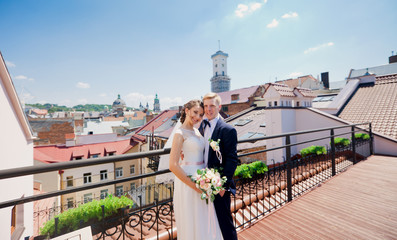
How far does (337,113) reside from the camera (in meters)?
12.1

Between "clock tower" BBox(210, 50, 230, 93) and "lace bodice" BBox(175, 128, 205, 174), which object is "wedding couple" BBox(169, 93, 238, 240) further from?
"clock tower" BBox(210, 50, 230, 93)

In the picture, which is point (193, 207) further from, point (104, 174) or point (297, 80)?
point (297, 80)

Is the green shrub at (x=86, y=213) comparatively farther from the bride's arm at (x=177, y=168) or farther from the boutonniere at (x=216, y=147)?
the boutonniere at (x=216, y=147)

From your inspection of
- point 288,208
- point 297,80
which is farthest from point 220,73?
point 288,208

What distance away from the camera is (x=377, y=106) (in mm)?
11211

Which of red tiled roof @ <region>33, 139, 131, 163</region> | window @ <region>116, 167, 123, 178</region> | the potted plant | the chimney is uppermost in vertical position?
the chimney

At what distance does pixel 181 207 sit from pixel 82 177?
66.9ft

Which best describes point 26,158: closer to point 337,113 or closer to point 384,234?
point 384,234

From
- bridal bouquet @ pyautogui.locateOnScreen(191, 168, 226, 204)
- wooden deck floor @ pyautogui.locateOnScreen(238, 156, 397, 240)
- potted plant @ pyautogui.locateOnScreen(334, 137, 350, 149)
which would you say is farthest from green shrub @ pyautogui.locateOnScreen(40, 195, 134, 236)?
potted plant @ pyautogui.locateOnScreen(334, 137, 350, 149)

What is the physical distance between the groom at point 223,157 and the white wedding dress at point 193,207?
9cm

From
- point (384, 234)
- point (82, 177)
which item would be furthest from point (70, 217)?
point (82, 177)

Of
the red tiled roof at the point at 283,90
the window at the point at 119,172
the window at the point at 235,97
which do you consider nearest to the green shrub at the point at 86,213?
the red tiled roof at the point at 283,90

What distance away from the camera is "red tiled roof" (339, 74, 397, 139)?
9.66 meters

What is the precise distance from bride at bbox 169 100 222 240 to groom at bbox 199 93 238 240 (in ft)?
0.25
